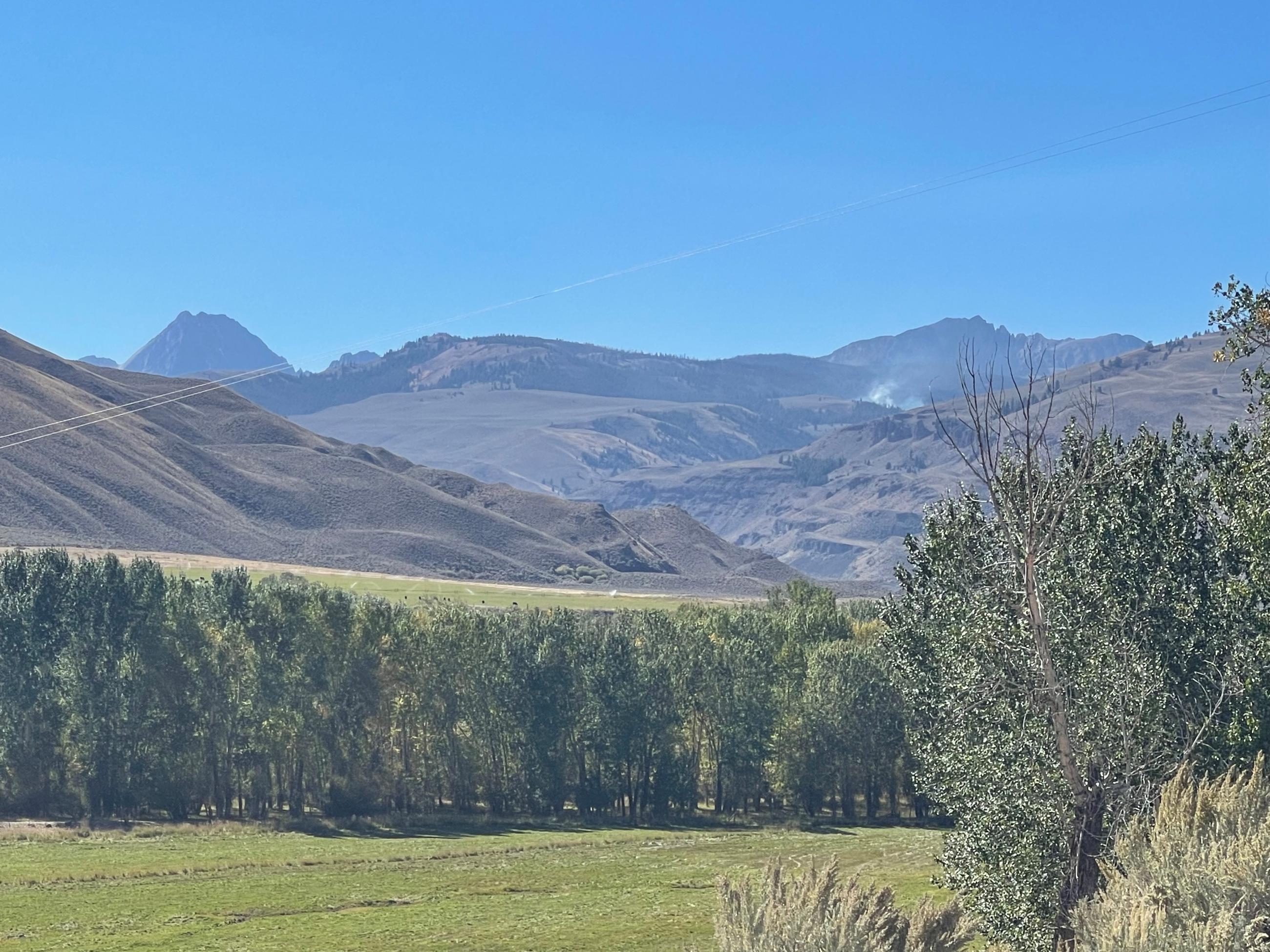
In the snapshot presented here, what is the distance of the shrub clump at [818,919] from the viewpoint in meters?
20.6

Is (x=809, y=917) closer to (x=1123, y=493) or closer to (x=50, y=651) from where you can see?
(x=1123, y=493)

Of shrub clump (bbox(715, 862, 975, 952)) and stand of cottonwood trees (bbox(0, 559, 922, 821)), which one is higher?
shrub clump (bbox(715, 862, 975, 952))

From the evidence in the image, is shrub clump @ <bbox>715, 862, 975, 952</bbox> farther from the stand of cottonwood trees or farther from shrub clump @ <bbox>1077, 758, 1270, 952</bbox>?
the stand of cottonwood trees

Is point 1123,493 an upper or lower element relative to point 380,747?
upper

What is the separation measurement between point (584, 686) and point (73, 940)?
59.1 meters

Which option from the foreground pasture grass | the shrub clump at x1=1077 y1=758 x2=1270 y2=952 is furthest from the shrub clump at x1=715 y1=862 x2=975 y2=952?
the foreground pasture grass

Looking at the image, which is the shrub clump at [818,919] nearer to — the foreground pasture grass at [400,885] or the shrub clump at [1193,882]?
the shrub clump at [1193,882]

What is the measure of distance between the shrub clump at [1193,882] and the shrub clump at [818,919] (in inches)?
115

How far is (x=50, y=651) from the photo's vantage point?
95.6 metres

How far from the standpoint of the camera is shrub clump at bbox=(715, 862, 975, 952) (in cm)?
2058

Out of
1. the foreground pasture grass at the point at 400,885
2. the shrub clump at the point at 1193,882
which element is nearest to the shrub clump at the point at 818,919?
the shrub clump at the point at 1193,882

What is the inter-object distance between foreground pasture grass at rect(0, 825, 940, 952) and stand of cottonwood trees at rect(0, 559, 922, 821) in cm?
928

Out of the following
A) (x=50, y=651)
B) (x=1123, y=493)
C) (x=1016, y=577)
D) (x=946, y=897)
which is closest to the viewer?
(x=1016, y=577)

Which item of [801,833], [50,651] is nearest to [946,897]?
[801,833]
